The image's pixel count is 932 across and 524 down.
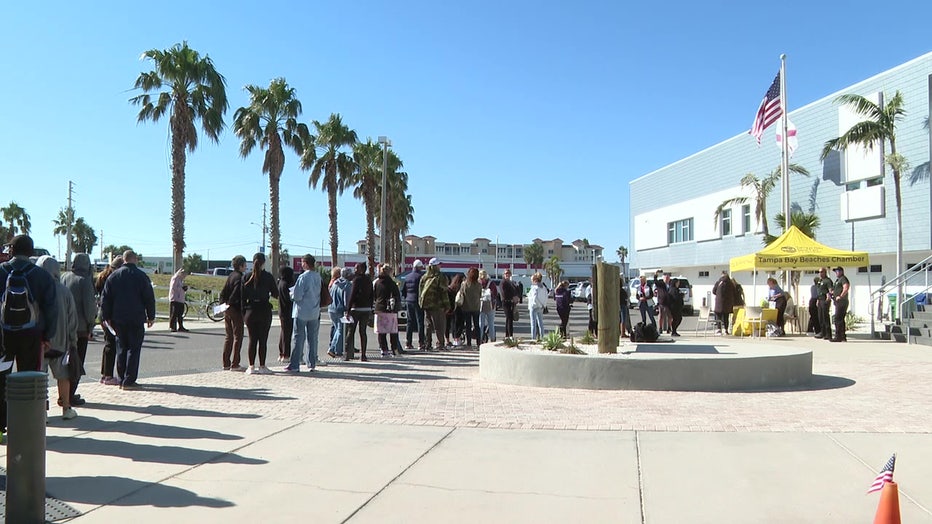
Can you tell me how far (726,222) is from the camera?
139ft

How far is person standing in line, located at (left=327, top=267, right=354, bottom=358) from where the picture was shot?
13211 mm

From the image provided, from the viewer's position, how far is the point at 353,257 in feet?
360

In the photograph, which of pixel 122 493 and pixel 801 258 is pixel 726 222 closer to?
pixel 801 258

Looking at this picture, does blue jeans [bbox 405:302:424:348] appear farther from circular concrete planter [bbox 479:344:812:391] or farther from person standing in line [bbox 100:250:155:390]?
person standing in line [bbox 100:250:155:390]

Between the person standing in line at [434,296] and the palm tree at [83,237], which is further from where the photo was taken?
the palm tree at [83,237]

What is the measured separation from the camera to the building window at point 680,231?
47.7m

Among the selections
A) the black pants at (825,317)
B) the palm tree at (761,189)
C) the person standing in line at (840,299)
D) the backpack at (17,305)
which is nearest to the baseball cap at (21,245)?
the backpack at (17,305)

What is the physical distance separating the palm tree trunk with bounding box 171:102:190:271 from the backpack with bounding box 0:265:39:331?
80.6 ft

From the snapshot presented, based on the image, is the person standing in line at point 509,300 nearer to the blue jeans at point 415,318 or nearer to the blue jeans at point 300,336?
the blue jeans at point 415,318

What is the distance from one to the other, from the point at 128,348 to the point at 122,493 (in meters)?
4.88

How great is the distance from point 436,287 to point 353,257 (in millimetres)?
96262

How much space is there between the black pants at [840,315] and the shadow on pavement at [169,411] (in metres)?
14.5

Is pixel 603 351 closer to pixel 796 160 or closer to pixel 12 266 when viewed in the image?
pixel 12 266

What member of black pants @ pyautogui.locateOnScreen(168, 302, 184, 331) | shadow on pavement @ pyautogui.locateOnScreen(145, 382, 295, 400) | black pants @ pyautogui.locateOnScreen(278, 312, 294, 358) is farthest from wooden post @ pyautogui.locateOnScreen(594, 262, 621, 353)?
black pants @ pyautogui.locateOnScreen(168, 302, 184, 331)
